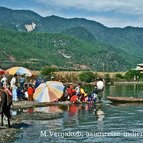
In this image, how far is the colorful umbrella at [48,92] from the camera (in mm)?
33469

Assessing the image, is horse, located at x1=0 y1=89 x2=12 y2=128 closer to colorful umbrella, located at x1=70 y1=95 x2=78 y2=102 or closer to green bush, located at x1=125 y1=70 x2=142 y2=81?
colorful umbrella, located at x1=70 y1=95 x2=78 y2=102

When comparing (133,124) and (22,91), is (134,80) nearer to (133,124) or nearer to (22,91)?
(22,91)

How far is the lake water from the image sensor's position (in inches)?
727

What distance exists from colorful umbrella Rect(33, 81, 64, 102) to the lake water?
212 inches

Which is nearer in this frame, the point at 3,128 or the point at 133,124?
the point at 3,128

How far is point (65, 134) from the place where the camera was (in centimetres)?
1966

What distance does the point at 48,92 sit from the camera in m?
33.6

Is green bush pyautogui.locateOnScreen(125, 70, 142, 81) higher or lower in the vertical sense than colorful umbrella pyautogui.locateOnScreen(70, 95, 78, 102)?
lower

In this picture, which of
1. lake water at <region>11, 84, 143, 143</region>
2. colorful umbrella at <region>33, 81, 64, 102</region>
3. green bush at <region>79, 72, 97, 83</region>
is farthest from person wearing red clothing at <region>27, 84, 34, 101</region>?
green bush at <region>79, 72, 97, 83</region>

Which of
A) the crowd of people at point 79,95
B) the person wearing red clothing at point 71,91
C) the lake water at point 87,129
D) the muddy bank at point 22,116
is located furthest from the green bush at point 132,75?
the lake water at point 87,129

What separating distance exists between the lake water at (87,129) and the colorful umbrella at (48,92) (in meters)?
5.37

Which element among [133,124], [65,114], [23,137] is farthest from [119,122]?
[23,137]

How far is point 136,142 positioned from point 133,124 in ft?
17.2

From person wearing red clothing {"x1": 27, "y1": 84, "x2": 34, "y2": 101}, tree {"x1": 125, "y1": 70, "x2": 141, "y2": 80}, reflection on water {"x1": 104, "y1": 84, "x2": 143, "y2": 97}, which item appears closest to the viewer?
person wearing red clothing {"x1": 27, "y1": 84, "x2": 34, "y2": 101}
